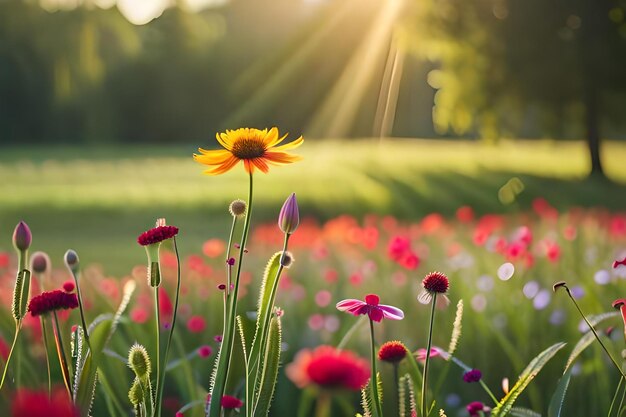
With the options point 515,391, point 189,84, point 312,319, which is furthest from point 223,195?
point 189,84

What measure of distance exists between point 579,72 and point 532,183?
2.43m

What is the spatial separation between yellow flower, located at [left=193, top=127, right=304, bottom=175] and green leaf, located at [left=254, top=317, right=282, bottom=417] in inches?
9.8

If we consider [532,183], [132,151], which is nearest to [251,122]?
[132,151]

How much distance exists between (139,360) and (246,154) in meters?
0.36

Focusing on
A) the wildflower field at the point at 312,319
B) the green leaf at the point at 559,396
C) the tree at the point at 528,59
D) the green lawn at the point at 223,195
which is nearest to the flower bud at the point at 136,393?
the wildflower field at the point at 312,319

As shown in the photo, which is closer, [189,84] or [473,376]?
[473,376]

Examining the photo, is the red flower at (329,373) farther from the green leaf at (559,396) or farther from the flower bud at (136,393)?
the green leaf at (559,396)

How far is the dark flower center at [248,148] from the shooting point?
1.20 meters

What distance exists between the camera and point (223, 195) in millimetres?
10031

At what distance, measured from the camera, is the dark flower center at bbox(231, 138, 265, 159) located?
120 cm

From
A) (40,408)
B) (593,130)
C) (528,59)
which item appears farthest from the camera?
(593,130)

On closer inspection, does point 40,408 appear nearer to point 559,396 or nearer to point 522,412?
point 559,396

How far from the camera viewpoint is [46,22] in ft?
43.7

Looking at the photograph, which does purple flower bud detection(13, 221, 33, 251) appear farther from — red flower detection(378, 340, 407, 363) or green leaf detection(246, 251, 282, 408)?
red flower detection(378, 340, 407, 363)
